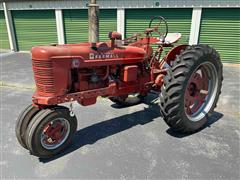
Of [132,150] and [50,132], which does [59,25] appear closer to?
[50,132]

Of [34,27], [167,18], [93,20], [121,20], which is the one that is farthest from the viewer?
[34,27]

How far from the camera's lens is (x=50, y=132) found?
2646mm

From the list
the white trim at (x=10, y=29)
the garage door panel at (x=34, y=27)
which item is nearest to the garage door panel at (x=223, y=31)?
the garage door panel at (x=34, y=27)

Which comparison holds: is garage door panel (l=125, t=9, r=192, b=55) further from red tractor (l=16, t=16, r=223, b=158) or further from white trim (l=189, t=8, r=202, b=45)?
red tractor (l=16, t=16, r=223, b=158)

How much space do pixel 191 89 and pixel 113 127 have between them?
1.38m

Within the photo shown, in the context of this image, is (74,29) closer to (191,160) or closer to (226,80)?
(226,80)

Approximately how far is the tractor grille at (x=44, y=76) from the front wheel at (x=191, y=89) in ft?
4.78

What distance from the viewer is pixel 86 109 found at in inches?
164

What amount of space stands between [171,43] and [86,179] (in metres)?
2.57

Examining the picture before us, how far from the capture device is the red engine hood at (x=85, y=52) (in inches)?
96.1

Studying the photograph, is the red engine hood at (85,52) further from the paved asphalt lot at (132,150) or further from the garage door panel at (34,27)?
the garage door panel at (34,27)

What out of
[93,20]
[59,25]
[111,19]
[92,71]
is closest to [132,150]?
[92,71]

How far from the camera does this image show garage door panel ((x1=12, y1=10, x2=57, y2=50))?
9914 mm

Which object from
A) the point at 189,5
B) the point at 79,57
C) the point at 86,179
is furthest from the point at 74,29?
the point at 86,179
